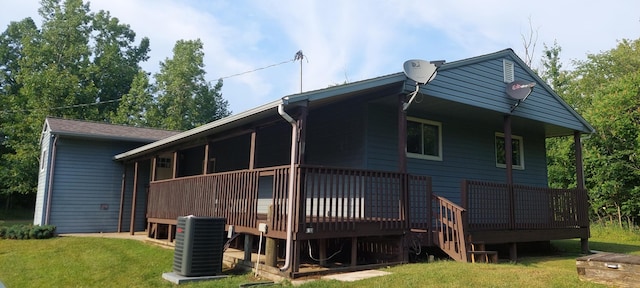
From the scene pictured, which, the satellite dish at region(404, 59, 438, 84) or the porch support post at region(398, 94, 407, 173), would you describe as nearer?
the satellite dish at region(404, 59, 438, 84)

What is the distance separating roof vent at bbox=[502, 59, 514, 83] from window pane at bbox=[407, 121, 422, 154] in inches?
93.5

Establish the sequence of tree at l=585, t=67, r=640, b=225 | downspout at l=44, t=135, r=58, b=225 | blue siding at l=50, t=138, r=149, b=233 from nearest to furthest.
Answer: downspout at l=44, t=135, r=58, b=225
blue siding at l=50, t=138, r=149, b=233
tree at l=585, t=67, r=640, b=225

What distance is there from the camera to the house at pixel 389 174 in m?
6.96

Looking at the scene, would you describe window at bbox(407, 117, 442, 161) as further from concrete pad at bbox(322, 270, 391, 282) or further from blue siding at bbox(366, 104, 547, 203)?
concrete pad at bbox(322, 270, 391, 282)

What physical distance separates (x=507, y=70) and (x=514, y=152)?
295 cm

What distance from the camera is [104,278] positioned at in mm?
7578

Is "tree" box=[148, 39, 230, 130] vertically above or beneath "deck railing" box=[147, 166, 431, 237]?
above

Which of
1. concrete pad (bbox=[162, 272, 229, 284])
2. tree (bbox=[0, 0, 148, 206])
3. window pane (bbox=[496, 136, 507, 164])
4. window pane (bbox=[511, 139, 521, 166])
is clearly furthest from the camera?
tree (bbox=[0, 0, 148, 206])

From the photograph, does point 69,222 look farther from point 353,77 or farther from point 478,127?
point 353,77

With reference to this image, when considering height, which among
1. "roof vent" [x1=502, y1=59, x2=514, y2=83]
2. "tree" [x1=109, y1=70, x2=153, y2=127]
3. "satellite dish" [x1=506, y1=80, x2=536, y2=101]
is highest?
"tree" [x1=109, y1=70, x2=153, y2=127]

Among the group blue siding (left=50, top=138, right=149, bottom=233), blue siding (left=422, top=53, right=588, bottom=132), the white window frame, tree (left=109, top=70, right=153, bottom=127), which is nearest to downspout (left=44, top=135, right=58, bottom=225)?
blue siding (left=50, top=138, right=149, bottom=233)

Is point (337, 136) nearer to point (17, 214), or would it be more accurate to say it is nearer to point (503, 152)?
point (503, 152)

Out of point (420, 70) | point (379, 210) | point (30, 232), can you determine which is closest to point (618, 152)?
point (420, 70)

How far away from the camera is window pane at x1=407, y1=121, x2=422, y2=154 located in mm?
9961
